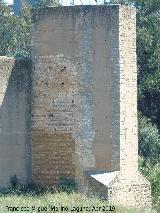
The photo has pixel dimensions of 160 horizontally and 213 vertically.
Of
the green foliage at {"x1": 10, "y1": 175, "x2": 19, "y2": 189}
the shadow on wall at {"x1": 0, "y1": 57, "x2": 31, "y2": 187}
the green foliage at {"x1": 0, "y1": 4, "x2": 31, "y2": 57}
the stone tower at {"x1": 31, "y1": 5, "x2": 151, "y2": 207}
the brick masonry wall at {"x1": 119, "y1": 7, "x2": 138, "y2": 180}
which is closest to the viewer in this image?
the stone tower at {"x1": 31, "y1": 5, "x2": 151, "y2": 207}

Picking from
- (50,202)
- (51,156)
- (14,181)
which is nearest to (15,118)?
(51,156)

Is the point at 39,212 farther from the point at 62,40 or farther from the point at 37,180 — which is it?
the point at 62,40

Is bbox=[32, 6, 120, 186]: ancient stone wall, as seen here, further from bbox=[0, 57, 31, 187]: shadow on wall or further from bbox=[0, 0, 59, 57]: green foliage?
bbox=[0, 0, 59, 57]: green foliage

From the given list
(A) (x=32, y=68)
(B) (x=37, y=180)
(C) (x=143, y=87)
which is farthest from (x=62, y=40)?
(C) (x=143, y=87)

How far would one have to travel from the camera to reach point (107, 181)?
1333 centimetres

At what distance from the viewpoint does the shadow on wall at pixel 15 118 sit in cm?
1415

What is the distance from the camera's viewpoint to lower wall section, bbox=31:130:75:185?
1387 centimetres

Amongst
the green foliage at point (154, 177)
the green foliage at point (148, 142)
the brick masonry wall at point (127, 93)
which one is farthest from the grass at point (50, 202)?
the green foliage at point (148, 142)

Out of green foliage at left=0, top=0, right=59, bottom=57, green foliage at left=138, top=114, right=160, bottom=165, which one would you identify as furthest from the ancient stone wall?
green foliage at left=0, top=0, right=59, bottom=57

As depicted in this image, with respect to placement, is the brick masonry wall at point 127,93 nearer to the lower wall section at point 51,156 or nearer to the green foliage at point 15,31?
the lower wall section at point 51,156

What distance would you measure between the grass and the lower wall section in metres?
0.63

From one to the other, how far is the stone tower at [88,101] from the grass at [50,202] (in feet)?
2.34

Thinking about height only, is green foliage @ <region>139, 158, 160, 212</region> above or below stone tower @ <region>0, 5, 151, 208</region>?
below

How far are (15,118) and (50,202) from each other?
3.00m
